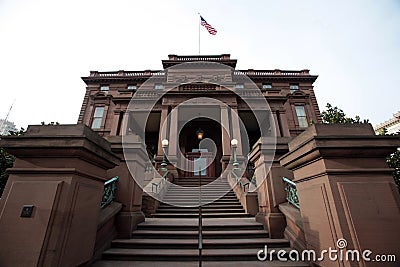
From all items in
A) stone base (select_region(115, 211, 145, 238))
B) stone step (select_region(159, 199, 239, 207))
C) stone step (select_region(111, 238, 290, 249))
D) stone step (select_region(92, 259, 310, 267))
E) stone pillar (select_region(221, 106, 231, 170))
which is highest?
stone pillar (select_region(221, 106, 231, 170))

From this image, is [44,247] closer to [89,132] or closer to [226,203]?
[89,132]

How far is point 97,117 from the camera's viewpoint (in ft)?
68.4

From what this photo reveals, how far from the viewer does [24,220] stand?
7.04ft

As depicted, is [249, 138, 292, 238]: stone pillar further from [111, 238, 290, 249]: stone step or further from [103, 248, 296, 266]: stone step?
[103, 248, 296, 266]: stone step

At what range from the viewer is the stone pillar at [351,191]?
207 cm

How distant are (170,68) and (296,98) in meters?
15.4

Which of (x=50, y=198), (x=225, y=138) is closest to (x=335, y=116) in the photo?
(x=225, y=138)

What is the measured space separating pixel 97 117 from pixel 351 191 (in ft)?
76.7

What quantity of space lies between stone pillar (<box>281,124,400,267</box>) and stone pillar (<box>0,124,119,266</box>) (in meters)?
3.25

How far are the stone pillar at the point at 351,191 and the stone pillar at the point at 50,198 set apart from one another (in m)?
3.25

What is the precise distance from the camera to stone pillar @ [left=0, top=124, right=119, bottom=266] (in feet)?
6.80

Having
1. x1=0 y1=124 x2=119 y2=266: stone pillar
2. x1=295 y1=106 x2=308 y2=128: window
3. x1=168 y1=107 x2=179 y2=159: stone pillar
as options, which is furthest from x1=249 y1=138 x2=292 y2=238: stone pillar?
x1=295 y1=106 x2=308 y2=128: window

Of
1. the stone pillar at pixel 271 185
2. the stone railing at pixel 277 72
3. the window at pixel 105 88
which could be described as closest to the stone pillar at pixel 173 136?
the stone pillar at pixel 271 185

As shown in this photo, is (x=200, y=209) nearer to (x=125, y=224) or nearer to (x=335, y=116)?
(x=125, y=224)
